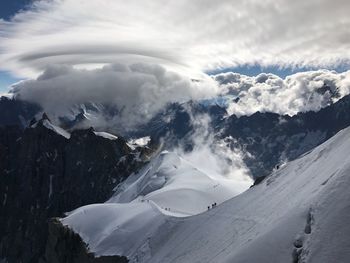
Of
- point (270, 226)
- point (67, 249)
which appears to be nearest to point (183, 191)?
point (67, 249)

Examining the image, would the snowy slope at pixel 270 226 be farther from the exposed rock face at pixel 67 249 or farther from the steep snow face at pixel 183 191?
the steep snow face at pixel 183 191

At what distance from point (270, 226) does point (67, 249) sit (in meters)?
73.5

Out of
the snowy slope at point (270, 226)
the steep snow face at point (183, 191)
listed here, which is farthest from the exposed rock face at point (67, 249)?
the steep snow face at point (183, 191)

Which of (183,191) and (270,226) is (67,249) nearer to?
(183,191)

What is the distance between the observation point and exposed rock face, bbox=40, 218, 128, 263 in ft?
303

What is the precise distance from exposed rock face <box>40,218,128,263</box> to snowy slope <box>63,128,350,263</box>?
1.59 m

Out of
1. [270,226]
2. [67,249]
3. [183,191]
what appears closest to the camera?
[270,226]

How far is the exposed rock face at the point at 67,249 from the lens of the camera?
92469 millimetres

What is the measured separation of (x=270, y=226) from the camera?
51.7 meters

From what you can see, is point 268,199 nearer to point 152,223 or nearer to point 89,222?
point 152,223

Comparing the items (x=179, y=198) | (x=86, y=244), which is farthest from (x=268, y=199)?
(x=179, y=198)

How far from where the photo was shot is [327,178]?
53.2m

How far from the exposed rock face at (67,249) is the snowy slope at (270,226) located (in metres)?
1.59

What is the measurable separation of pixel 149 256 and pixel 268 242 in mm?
36490
